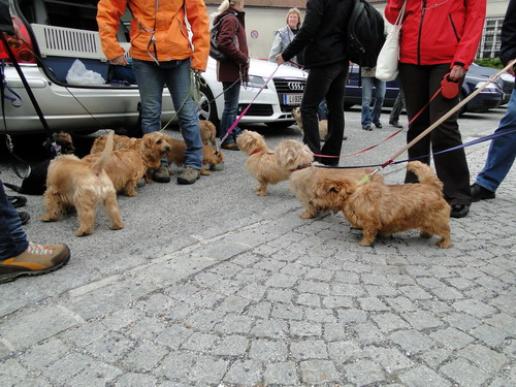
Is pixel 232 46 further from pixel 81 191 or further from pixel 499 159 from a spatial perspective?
pixel 499 159

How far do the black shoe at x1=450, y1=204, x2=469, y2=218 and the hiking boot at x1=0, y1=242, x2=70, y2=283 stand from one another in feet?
11.4

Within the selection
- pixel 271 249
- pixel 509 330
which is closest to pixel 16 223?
pixel 271 249

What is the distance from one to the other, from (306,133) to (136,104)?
Answer: 7.91ft

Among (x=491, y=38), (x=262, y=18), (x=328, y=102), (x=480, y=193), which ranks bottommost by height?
(x=480, y=193)

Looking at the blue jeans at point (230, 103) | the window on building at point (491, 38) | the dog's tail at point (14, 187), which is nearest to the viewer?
the dog's tail at point (14, 187)

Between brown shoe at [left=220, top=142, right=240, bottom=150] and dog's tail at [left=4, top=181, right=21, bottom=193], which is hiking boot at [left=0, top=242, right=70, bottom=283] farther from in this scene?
brown shoe at [left=220, top=142, right=240, bottom=150]

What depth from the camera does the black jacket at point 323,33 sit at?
4.59m

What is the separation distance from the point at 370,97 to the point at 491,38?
67.5 ft

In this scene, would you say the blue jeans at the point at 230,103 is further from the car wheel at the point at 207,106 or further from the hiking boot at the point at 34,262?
the hiking boot at the point at 34,262

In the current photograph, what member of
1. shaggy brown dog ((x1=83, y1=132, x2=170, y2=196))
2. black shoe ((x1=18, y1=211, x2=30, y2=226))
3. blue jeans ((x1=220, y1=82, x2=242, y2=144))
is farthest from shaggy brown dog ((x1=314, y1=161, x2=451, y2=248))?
blue jeans ((x1=220, y1=82, x2=242, y2=144))

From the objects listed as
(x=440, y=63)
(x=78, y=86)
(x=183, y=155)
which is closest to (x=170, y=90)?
(x=183, y=155)

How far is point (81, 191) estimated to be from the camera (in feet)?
11.4

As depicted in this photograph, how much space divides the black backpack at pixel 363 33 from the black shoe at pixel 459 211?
6.32 feet

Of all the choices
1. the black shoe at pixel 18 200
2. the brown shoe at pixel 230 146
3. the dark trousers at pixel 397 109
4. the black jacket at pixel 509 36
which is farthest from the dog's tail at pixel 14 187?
the dark trousers at pixel 397 109
